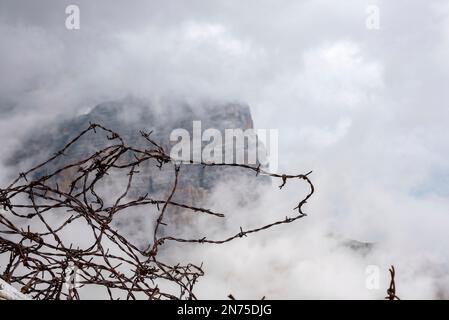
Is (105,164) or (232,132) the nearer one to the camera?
(105,164)

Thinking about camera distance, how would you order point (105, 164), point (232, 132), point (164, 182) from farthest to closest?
point (232, 132), point (164, 182), point (105, 164)

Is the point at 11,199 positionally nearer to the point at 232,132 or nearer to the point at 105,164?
the point at 105,164

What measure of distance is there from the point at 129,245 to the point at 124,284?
17 centimetres

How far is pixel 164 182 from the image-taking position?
177 m

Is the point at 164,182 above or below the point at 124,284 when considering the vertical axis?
above

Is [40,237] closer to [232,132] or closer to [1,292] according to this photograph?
[1,292]

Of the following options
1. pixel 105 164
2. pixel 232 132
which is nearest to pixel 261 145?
pixel 232 132

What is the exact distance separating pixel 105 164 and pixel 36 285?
0.53 metres
